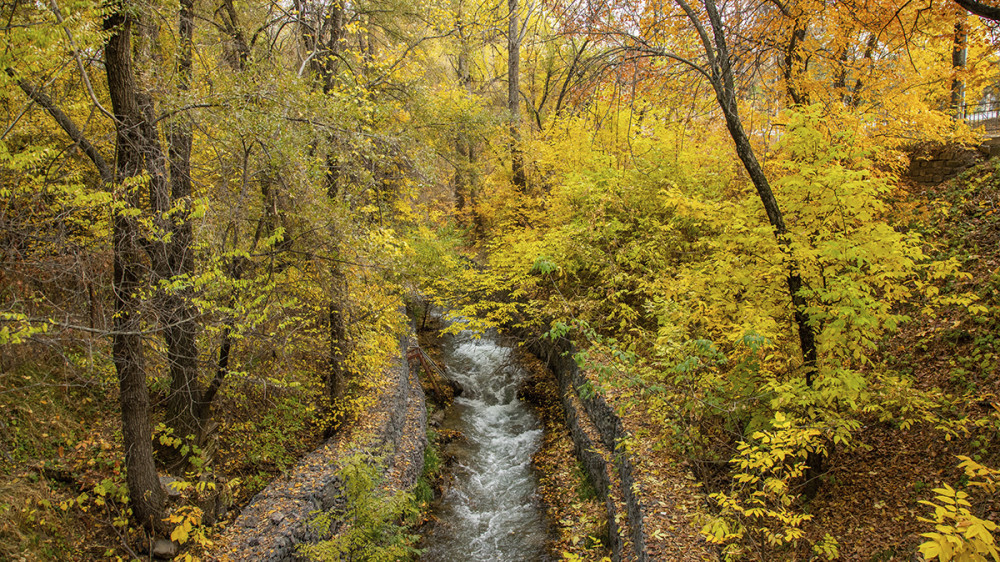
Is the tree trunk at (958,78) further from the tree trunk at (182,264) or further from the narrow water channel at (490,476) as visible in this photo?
the tree trunk at (182,264)

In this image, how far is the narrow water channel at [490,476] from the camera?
7.18 m

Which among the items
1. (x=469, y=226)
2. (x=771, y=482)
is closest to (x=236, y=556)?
(x=771, y=482)

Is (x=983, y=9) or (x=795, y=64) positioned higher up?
(x=795, y=64)

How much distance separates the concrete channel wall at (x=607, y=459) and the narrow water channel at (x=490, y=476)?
3.46 feet

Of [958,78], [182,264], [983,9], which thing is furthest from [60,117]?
[958,78]

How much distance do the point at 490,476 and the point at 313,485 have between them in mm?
3815

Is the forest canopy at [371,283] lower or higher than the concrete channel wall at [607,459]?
higher

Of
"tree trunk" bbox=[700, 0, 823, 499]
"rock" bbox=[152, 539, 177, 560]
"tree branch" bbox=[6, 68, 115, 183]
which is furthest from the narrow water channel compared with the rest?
"tree branch" bbox=[6, 68, 115, 183]

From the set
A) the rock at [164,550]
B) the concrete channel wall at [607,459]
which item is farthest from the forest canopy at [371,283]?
the concrete channel wall at [607,459]

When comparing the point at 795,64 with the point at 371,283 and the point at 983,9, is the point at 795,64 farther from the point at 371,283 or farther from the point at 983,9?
the point at 371,283

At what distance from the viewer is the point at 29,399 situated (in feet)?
18.7

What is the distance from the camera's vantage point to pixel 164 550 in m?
4.88

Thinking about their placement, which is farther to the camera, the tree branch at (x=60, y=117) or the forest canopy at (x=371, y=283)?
the forest canopy at (x=371, y=283)

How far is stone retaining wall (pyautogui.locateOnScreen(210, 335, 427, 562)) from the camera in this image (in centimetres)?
511
